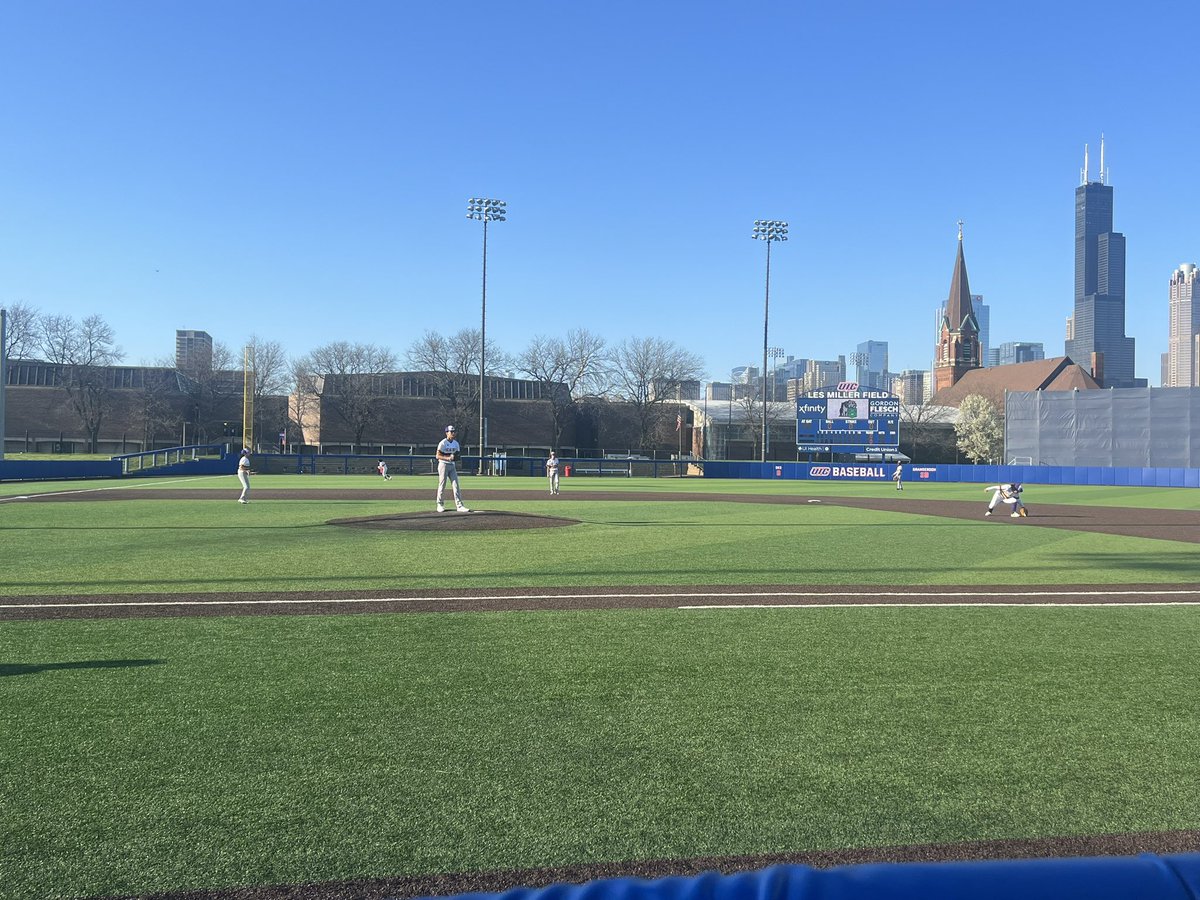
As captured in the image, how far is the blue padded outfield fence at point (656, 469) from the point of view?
5403 cm

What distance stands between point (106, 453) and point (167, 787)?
95.5 metres

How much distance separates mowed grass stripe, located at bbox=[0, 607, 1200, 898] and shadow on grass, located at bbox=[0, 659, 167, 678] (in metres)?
0.03

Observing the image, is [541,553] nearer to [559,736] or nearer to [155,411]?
[559,736]

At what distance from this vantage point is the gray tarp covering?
62.0 metres

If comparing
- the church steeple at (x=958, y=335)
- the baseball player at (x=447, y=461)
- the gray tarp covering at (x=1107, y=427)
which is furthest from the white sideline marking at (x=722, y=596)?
the church steeple at (x=958, y=335)

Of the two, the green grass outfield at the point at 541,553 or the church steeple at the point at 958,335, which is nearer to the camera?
the green grass outfield at the point at 541,553

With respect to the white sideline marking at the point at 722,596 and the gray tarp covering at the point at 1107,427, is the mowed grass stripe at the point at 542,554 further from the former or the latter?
the gray tarp covering at the point at 1107,427

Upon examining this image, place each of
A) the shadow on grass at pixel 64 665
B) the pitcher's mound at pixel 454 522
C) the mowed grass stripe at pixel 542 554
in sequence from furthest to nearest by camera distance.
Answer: the pitcher's mound at pixel 454 522 < the mowed grass stripe at pixel 542 554 < the shadow on grass at pixel 64 665

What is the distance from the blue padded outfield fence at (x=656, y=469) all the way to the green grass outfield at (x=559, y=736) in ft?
147

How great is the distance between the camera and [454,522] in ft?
64.2

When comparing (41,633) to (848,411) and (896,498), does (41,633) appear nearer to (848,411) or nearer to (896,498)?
(896,498)

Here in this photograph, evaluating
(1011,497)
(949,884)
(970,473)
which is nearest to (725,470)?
(970,473)

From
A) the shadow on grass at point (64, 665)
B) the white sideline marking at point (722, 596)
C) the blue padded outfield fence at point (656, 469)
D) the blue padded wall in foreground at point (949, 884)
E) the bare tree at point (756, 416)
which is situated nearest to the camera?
the blue padded wall in foreground at point (949, 884)

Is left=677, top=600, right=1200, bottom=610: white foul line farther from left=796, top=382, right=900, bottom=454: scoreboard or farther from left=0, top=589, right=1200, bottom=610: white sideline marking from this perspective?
left=796, top=382, right=900, bottom=454: scoreboard
